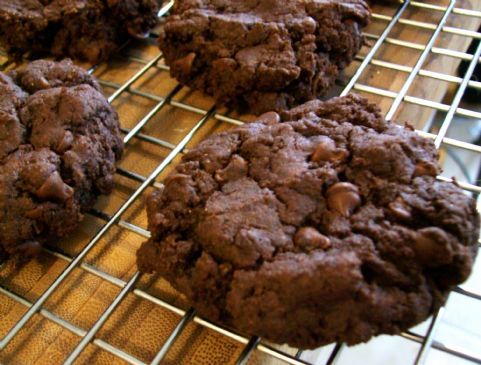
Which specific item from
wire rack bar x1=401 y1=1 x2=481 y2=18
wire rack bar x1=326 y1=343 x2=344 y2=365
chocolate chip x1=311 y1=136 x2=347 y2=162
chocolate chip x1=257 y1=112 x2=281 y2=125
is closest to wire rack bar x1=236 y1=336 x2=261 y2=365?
wire rack bar x1=326 y1=343 x2=344 y2=365

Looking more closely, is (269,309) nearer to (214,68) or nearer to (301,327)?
(301,327)

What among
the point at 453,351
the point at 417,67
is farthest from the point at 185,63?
the point at 453,351

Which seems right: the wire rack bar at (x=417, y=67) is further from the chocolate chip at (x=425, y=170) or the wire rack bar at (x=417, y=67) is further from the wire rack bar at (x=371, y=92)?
the chocolate chip at (x=425, y=170)

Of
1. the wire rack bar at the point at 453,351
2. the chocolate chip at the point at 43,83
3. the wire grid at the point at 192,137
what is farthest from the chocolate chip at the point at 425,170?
the chocolate chip at the point at 43,83

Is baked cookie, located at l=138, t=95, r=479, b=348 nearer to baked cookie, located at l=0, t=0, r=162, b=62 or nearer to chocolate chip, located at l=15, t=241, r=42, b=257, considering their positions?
chocolate chip, located at l=15, t=241, r=42, b=257

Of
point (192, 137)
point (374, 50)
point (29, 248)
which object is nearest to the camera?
Answer: point (29, 248)

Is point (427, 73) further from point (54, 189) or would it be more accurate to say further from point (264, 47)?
point (54, 189)
